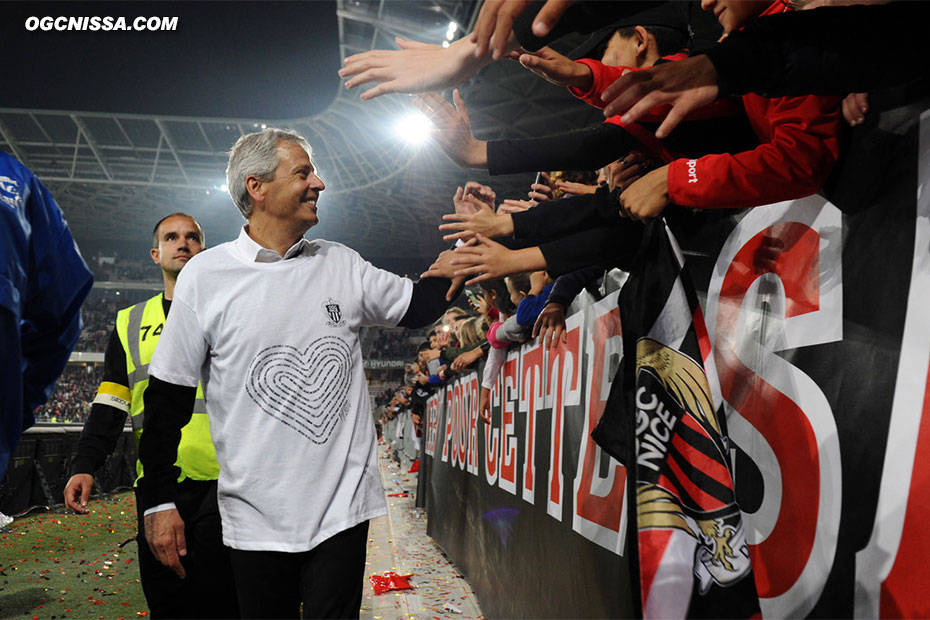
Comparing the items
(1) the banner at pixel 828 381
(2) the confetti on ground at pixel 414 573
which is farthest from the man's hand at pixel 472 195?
(2) the confetti on ground at pixel 414 573

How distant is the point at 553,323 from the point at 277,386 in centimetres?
134

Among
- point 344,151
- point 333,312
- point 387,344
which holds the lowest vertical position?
point 333,312

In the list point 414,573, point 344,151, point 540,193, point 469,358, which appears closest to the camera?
point 540,193

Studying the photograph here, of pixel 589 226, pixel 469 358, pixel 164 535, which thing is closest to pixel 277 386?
pixel 164 535

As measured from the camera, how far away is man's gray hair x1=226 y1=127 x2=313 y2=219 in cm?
211

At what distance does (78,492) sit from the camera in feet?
8.55

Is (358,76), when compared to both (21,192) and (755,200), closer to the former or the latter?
(755,200)

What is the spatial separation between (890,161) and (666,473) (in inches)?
32.4

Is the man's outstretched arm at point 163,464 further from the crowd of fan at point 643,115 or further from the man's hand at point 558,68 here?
the man's hand at point 558,68

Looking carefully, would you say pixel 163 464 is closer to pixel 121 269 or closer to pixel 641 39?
pixel 641 39

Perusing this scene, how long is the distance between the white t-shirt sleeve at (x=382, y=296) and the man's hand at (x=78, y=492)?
139 cm

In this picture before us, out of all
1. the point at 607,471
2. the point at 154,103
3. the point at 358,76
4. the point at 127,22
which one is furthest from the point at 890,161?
the point at 154,103

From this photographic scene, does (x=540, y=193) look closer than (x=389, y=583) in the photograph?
Yes

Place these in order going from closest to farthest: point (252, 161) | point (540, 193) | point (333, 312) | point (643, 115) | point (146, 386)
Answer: point (643, 115), point (333, 312), point (252, 161), point (146, 386), point (540, 193)
